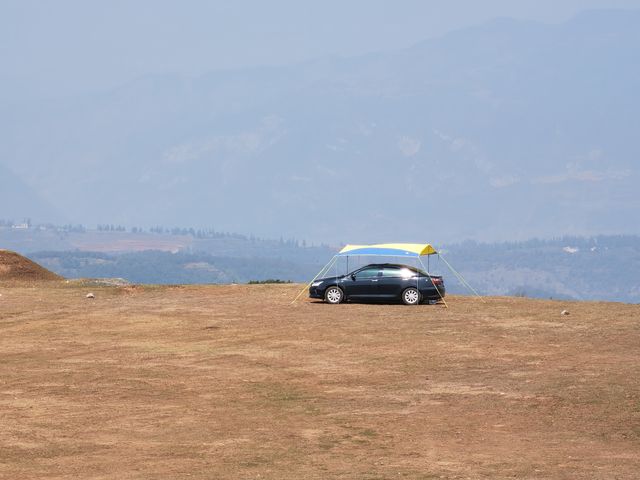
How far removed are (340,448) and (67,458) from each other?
5.26 metres

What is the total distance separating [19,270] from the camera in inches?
2603

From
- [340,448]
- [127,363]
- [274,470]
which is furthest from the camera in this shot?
[127,363]

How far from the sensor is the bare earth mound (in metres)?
64.7

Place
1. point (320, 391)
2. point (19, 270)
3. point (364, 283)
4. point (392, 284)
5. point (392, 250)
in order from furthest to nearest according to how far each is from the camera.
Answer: point (19, 270) < point (392, 250) < point (364, 283) < point (392, 284) < point (320, 391)

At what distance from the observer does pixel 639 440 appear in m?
26.3

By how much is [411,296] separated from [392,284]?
2.81 feet

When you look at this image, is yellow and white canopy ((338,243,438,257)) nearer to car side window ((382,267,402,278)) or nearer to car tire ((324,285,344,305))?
car side window ((382,267,402,278))

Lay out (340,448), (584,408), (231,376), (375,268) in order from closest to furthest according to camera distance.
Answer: (340,448)
(584,408)
(231,376)
(375,268)

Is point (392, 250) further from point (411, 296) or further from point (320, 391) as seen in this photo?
point (320, 391)

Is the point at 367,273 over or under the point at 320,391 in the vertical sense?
over

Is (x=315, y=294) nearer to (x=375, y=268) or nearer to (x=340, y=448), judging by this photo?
(x=375, y=268)

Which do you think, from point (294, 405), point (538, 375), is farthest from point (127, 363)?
point (538, 375)

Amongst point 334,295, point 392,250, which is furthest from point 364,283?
point 392,250

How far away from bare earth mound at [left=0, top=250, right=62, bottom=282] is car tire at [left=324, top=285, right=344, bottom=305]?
20073 mm
